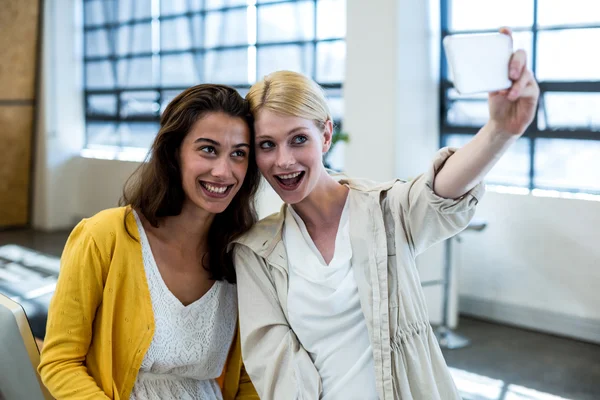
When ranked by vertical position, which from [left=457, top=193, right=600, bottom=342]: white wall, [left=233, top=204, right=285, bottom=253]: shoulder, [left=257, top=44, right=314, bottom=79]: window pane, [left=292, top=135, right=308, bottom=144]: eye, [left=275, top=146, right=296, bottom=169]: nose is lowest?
[left=457, top=193, right=600, bottom=342]: white wall

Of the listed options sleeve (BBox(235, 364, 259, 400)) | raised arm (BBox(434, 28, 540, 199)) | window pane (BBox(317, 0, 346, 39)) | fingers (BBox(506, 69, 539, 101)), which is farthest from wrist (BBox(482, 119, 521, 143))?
window pane (BBox(317, 0, 346, 39))

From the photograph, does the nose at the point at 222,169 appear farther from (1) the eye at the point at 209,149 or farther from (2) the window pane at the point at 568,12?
(2) the window pane at the point at 568,12

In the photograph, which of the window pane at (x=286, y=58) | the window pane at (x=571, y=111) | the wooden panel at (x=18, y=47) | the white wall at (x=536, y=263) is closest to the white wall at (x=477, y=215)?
the white wall at (x=536, y=263)

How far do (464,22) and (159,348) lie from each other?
4471mm

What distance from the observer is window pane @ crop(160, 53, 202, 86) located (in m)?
7.91

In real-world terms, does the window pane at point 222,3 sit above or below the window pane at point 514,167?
above

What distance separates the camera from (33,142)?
9.12 m

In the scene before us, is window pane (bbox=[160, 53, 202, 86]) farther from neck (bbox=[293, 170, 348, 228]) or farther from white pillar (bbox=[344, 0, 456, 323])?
neck (bbox=[293, 170, 348, 228])

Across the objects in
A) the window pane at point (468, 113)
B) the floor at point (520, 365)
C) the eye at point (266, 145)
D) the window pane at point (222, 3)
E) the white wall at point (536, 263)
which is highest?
the window pane at point (222, 3)

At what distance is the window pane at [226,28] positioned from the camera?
7363 mm

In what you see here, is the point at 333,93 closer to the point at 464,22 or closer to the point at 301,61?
the point at 301,61

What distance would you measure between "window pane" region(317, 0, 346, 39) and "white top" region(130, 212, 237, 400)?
16.2 feet

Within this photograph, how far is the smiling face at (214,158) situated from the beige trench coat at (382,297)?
0.16 metres

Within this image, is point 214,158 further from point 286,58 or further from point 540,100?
point 286,58
